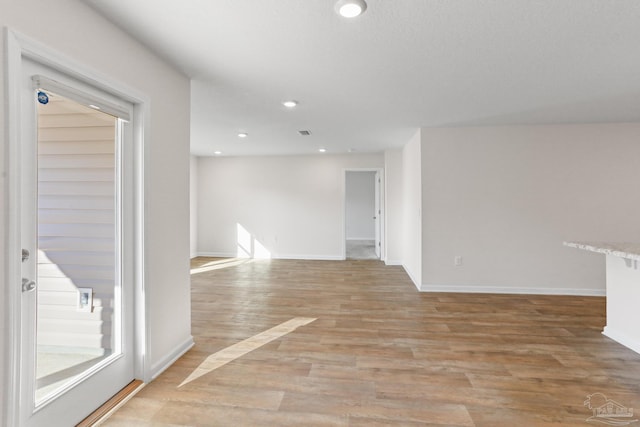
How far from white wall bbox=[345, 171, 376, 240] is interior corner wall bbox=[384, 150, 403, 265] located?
13.6 feet

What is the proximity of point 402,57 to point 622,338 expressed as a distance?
10.1 ft

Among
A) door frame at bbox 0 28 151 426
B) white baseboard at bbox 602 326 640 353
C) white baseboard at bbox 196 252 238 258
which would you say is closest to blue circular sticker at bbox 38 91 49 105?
door frame at bbox 0 28 151 426

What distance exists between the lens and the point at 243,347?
8.36 feet

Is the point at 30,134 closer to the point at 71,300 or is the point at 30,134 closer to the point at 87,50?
the point at 87,50

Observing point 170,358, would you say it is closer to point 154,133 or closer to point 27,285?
point 27,285

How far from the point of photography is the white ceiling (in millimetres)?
1654

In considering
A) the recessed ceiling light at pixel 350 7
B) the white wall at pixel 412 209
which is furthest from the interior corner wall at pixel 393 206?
the recessed ceiling light at pixel 350 7

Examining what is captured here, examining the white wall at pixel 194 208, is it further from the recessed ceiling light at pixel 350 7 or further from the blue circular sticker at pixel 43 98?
the recessed ceiling light at pixel 350 7

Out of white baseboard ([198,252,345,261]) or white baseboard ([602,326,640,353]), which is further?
white baseboard ([198,252,345,261])

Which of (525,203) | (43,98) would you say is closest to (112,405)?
(43,98)

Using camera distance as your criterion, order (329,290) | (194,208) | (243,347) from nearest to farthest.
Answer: (243,347) → (329,290) → (194,208)

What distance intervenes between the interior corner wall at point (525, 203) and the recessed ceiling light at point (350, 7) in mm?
2874

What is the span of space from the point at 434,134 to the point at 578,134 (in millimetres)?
1899

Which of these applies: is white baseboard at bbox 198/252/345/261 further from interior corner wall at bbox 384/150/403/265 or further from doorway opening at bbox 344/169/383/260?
doorway opening at bbox 344/169/383/260
